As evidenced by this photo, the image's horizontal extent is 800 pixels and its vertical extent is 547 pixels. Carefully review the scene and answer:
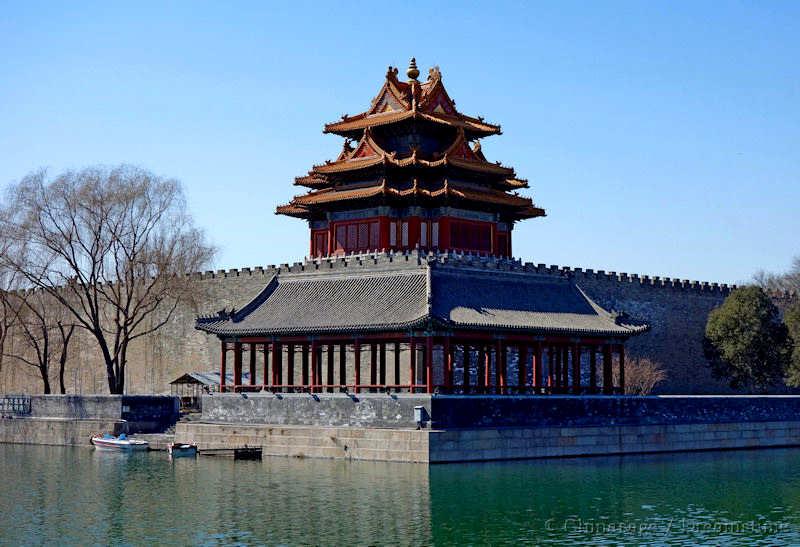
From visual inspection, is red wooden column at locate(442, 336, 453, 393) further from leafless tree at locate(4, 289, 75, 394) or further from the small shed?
leafless tree at locate(4, 289, 75, 394)

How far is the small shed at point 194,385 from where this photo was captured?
47469mm

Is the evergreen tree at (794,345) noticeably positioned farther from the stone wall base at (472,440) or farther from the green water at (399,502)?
the green water at (399,502)

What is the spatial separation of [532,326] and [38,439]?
18851 millimetres

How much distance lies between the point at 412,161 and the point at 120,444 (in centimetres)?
1415

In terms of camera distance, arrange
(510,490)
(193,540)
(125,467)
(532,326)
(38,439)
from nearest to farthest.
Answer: (193,540) < (510,490) < (125,467) < (532,326) < (38,439)

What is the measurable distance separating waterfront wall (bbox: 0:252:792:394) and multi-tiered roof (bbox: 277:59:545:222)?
7441mm

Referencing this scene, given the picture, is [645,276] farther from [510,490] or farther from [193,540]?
[193,540]

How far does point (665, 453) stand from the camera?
3984 cm

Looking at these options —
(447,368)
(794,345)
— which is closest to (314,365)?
(447,368)

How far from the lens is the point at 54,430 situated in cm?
4541

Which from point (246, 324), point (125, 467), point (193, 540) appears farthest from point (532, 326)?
point (193, 540)

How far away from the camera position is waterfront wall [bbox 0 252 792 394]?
55409 mm

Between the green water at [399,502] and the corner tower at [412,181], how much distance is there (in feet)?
40.5

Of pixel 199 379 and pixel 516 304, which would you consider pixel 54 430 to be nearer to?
pixel 199 379
